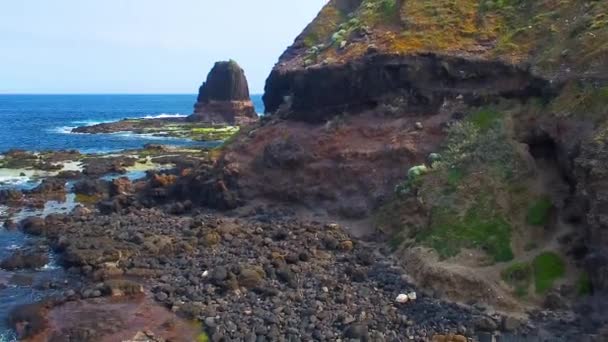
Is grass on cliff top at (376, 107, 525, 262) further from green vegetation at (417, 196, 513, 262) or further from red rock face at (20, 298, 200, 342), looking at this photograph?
red rock face at (20, 298, 200, 342)

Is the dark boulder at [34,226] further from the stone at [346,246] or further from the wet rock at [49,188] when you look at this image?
the stone at [346,246]

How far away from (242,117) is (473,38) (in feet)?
301

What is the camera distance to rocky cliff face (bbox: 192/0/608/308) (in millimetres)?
27719

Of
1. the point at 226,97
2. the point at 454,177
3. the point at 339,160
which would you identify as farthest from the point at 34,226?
the point at 226,97

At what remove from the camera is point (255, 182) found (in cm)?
4356

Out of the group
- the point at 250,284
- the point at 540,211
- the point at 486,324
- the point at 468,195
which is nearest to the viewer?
the point at 486,324

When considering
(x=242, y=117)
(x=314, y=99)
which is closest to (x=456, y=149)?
(x=314, y=99)

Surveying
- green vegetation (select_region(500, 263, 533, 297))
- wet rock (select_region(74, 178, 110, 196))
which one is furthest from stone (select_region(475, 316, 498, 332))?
wet rock (select_region(74, 178, 110, 196))

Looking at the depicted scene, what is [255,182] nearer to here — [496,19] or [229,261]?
[229,261]

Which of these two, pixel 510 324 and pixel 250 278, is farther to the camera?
pixel 250 278

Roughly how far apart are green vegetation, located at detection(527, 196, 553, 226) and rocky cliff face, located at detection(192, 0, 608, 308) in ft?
0.17

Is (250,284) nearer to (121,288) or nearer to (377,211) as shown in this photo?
(121,288)

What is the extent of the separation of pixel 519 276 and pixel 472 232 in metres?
3.30

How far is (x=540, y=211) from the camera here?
1184 inches
